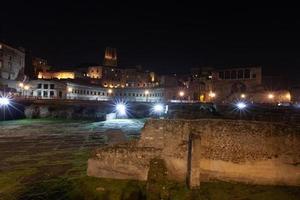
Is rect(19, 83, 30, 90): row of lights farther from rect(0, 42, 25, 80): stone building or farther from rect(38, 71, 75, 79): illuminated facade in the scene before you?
rect(38, 71, 75, 79): illuminated facade

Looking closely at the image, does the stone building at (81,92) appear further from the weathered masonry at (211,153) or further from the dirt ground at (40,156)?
the weathered masonry at (211,153)

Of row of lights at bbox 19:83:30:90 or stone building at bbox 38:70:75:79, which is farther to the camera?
stone building at bbox 38:70:75:79

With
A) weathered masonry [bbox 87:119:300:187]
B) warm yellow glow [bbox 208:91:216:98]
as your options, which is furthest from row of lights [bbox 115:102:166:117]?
weathered masonry [bbox 87:119:300:187]

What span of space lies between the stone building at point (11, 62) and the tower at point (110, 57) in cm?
5195

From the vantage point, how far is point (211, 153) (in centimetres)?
1595

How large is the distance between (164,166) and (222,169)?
330cm

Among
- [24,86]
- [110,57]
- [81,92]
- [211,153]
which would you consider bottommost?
[211,153]

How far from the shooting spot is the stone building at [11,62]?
72.4 m

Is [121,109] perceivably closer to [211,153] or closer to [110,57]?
[211,153]

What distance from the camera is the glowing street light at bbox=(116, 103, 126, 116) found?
56.5 m

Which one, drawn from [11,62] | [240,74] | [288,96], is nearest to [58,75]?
[11,62]

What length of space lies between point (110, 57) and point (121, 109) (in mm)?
81778

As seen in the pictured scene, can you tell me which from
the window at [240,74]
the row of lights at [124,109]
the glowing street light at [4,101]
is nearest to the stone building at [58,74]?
the row of lights at [124,109]

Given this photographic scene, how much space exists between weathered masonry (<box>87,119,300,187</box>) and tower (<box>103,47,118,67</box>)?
120 meters
